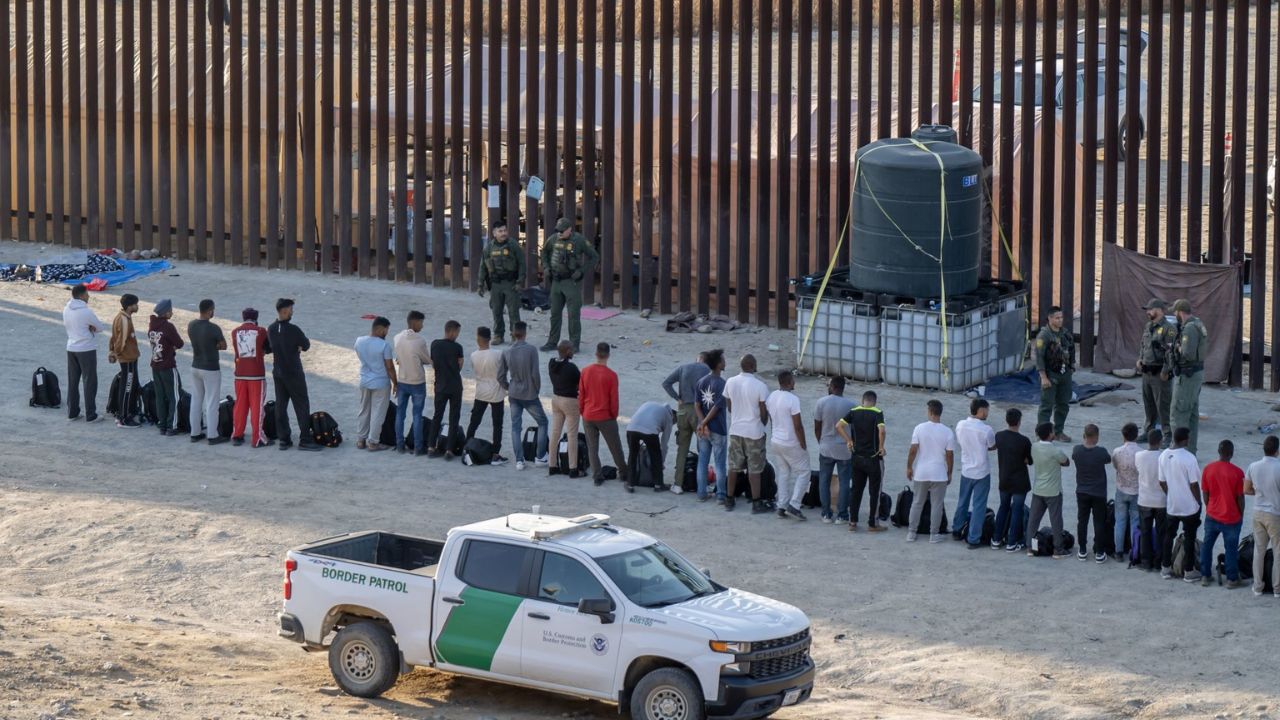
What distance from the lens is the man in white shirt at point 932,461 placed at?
1681 centimetres

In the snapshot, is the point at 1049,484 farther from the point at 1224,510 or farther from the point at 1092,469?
the point at 1224,510

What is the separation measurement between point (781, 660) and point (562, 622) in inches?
56.0

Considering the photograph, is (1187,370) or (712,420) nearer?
(712,420)

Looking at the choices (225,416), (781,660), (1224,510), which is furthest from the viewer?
(225,416)

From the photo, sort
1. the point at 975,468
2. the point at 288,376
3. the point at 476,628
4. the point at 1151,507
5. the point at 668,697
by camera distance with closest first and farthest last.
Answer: the point at 668,697 < the point at 476,628 < the point at 1151,507 < the point at 975,468 < the point at 288,376

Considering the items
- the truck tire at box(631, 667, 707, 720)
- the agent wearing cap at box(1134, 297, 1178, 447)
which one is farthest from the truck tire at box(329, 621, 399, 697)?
the agent wearing cap at box(1134, 297, 1178, 447)

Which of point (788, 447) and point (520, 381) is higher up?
point (520, 381)

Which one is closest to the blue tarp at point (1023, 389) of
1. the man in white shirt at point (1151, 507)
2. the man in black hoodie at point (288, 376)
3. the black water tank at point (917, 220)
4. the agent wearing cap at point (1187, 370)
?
the black water tank at point (917, 220)

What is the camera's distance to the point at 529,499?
18.4 meters

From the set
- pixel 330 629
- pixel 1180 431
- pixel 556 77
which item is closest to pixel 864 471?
pixel 1180 431

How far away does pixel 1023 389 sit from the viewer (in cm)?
2225

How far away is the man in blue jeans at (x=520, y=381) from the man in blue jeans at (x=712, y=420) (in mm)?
1829

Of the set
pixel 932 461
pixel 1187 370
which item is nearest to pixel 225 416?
pixel 932 461

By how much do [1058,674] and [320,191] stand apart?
17.2 m
